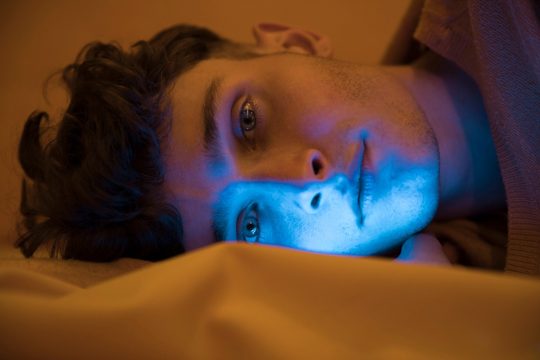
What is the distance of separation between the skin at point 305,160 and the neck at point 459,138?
117mm

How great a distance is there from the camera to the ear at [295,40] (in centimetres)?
103

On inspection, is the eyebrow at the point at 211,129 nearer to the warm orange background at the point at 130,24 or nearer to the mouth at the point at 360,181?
the mouth at the point at 360,181

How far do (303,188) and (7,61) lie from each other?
1047 millimetres

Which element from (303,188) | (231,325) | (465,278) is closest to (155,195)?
(303,188)

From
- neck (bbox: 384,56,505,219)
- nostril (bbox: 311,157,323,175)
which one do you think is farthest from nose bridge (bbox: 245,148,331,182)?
neck (bbox: 384,56,505,219)

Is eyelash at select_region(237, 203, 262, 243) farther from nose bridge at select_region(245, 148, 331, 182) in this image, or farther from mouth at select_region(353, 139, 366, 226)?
mouth at select_region(353, 139, 366, 226)

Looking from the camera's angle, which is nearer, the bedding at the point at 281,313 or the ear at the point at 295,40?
the bedding at the point at 281,313

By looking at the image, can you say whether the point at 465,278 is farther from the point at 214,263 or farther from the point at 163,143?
the point at 163,143

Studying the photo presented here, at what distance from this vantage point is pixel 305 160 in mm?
661

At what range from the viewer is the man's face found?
68 cm

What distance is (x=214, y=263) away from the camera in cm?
41

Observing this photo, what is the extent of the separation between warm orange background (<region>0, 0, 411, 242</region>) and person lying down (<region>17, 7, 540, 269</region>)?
392 millimetres

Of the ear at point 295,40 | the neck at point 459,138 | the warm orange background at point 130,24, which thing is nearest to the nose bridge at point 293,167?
the neck at point 459,138

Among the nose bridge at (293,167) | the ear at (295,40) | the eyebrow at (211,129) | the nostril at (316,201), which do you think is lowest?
the nostril at (316,201)
